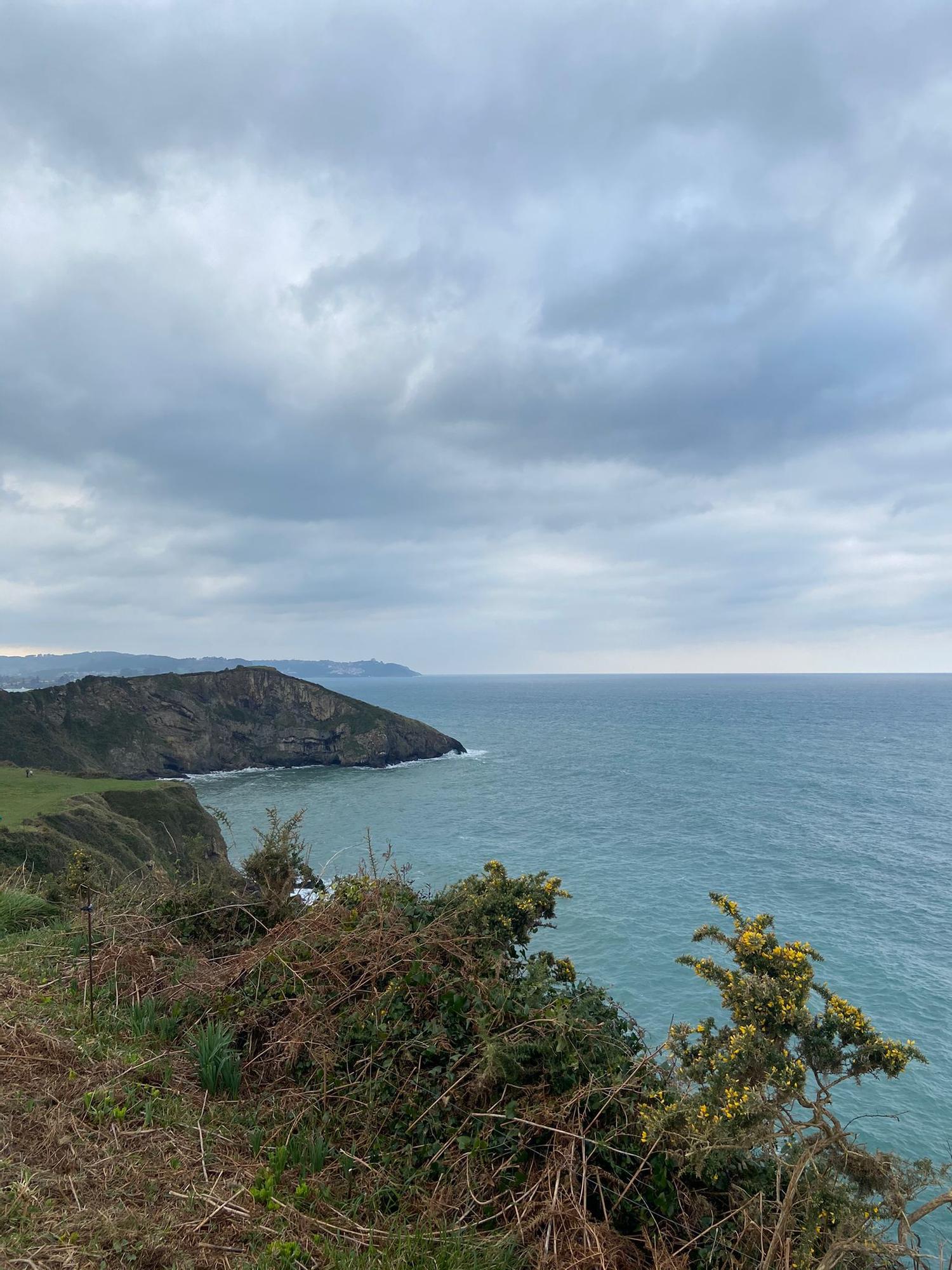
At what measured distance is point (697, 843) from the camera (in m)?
42.1

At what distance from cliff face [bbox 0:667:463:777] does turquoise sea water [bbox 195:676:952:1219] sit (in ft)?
22.7

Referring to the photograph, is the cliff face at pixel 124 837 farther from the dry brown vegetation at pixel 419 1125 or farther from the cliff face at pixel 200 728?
the cliff face at pixel 200 728

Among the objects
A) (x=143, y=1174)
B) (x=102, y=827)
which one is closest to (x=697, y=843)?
(x=102, y=827)

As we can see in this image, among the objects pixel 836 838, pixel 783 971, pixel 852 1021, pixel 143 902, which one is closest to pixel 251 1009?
pixel 143 902

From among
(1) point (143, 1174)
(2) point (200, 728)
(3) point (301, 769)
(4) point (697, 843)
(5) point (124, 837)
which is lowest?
(3) point (301, 769)

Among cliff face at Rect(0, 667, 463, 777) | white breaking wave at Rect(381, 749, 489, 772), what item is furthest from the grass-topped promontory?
white breaking wave at Rect(381, 749, 489, 772)

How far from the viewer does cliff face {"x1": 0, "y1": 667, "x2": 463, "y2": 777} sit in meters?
74.4

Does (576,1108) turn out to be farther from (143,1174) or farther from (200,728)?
(200,728)

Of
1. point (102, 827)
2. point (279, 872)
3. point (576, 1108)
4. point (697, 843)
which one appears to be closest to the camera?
point (576, 1108)

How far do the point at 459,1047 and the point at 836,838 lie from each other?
152 ft

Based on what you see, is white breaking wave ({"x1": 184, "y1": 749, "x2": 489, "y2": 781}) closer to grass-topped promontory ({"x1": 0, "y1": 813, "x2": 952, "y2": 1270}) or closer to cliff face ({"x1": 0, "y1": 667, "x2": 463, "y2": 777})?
cliff face ({"x1": 0, "y1": 667, "x2": 463, "y2": 777})

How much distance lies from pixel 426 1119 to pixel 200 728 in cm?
9240

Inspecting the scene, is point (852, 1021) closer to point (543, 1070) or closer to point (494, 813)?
point (543, 1070)

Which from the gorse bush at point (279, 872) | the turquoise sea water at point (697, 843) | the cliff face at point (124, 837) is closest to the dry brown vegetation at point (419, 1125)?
the gorse bush at point (279, 872)
